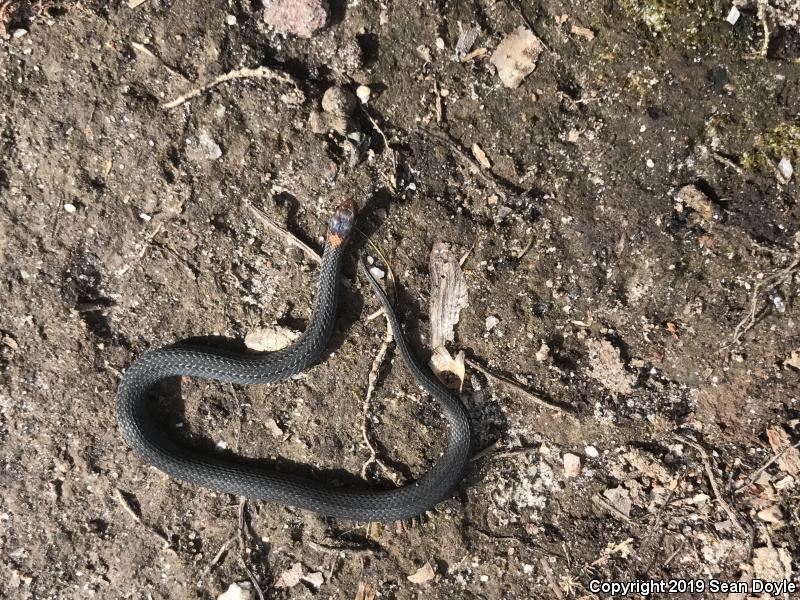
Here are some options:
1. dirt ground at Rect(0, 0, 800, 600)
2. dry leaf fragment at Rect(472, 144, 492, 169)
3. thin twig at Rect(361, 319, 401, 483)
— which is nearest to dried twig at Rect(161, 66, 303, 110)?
dirt ground at Rect(0, 0, 800, 600)

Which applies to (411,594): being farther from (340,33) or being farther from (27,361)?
(340,33)

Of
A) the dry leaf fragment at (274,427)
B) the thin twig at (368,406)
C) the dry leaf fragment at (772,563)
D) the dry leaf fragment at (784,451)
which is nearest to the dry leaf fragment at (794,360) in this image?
the dry leaf fragment at (784,451)

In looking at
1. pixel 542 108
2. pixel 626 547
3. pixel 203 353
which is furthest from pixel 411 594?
pixel 542 108

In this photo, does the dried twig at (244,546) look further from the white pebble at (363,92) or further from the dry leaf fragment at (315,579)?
the white pebble at (363,92)

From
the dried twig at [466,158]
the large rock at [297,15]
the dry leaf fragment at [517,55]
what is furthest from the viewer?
the dried twig at [466,158]

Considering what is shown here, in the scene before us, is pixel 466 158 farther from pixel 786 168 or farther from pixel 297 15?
pixel 786 168

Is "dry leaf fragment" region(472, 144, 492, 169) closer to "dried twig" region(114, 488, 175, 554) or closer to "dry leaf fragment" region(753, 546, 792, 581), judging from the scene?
"dry leaf fragment" region(753, 546, 792, 581)

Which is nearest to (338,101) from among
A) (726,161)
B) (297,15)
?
(297,15)
